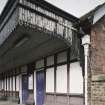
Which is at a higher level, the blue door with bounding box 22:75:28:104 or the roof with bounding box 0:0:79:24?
the roof with bounding box 0:0:79:24

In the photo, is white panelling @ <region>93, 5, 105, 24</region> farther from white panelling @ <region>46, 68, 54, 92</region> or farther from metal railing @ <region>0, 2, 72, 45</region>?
white panelling @ <region>46, 68, 54, 92</region>

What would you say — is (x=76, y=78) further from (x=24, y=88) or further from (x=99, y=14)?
(x=24, y=88)

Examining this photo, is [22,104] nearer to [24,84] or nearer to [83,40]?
[24,84]

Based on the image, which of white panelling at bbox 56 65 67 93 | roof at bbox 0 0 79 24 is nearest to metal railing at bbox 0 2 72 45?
roof at bbox 0 0 79 24

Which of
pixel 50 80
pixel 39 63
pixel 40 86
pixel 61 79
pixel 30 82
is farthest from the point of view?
pixel 30 82

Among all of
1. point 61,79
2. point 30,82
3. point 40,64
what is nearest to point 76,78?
point 61,79

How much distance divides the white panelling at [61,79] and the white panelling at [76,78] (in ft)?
2.12

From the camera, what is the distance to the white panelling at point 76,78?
10188 mm

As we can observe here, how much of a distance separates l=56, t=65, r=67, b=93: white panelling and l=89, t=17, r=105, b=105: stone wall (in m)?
2.20

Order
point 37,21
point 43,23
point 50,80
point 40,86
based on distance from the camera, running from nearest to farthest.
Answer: point 37,21 < point 43,23 < point 50,80 < point 40,86

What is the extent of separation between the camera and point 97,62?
382 inches

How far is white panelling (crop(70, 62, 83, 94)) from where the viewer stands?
33.4ft

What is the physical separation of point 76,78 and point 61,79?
1526 millimetres

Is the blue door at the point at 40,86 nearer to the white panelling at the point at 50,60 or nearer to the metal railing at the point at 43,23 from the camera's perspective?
the white panelling at the point at 50,60
